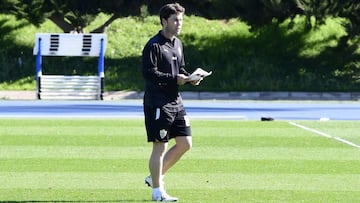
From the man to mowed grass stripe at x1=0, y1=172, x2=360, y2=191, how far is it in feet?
4.11

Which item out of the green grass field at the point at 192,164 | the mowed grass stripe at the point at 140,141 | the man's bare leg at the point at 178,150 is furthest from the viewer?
the mowed grass stripe at the point at 140,141

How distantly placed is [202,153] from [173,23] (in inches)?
216

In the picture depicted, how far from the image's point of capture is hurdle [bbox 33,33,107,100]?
1188 inches

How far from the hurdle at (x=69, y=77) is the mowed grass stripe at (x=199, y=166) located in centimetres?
1631

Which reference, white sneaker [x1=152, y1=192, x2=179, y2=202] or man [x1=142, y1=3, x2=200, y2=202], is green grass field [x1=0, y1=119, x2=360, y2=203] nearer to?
white sneaker [x1=152, y1=192, x2=179, y2=202]

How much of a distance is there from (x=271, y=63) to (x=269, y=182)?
79.4ft

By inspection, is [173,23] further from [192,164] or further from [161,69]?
[192,164]

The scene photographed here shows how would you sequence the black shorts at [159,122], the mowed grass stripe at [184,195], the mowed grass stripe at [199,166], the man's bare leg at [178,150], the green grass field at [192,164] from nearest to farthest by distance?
the black shorts at [159,122]
the man's bare leg at [178,150]
the mowed grass stripe at [184,195]
the green grass field at [192,164]
the mowed grass stripe at [199,166]

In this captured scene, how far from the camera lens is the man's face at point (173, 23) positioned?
9781mm

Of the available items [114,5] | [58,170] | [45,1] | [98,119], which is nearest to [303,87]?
[114,5]

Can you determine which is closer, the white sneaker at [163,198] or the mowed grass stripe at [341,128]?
the white sneaker at [163,198]

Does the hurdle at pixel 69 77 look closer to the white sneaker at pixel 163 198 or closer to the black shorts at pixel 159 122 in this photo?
the white sneaker at pixel 163 198

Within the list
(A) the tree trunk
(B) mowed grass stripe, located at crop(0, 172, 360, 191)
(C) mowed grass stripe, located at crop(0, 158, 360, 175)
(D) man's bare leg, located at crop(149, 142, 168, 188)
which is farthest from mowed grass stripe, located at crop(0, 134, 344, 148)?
(A) the tree trunk

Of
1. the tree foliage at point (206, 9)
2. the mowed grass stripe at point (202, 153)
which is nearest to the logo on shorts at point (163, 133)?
the mowed grass stripe at point (202, 153)
